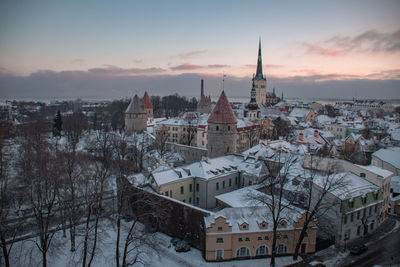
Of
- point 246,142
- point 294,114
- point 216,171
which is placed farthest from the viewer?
point 294,114

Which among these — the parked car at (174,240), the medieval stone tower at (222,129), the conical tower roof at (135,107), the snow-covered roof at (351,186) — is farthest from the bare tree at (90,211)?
the conical tower roof at (135,107)

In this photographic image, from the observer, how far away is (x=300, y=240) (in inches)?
707

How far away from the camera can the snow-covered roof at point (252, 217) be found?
18.7 meters

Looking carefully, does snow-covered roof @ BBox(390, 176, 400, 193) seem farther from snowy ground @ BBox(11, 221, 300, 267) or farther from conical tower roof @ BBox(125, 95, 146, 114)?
conical tower roof @ BBox(125, 95, 146, 114)

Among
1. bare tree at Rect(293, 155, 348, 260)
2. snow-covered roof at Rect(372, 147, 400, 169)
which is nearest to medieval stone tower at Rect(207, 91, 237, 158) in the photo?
bare tree at Rect(293, 155, 348, 260)

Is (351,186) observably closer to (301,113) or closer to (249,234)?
(249,234)

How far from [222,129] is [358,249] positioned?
17324 mm

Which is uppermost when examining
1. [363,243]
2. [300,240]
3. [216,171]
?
[216,171]

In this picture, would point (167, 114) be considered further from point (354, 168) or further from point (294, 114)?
point (354, 168)

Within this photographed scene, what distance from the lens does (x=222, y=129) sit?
3216cm

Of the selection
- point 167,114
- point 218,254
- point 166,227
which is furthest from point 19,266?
point 167,114

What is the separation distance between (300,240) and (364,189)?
757cm

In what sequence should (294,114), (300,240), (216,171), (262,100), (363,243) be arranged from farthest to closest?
(262,100) < (294,114) < (216,171) < (363,243) < (300,240)

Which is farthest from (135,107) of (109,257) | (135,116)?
(109,257)
